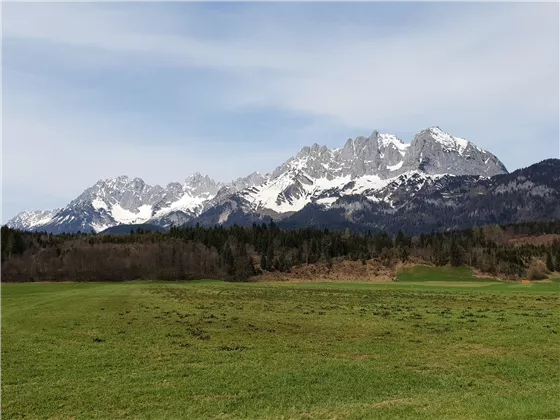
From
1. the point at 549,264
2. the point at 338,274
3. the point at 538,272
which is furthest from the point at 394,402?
the point at 549,264

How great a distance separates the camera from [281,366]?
29.6 meters

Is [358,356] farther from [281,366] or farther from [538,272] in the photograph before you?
[538,272]

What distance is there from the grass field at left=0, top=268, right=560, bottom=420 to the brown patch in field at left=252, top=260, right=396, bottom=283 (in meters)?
127

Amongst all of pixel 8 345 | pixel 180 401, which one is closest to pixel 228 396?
pixel 180 401

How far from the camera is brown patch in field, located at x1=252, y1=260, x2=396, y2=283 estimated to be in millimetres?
181125

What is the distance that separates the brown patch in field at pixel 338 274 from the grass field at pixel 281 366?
12666cm

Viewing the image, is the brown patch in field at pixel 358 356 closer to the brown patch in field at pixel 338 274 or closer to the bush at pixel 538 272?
the brown patch in field at pixel 338 274

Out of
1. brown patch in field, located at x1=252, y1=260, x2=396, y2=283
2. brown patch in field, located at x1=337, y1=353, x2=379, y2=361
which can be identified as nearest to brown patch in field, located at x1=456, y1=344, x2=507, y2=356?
brown patch in field, located at x1=337, y1=353, x2=379, y2=361

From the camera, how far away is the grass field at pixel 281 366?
69.7ft

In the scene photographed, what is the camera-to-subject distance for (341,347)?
119 ft

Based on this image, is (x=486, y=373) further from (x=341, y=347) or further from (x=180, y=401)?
(x=180, y=401)

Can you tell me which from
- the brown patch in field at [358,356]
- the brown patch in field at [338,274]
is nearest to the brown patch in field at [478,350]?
the brown patch in field at [358,356]

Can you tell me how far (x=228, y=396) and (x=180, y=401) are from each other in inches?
92.8

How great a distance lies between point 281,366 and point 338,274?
16071 centimetres
